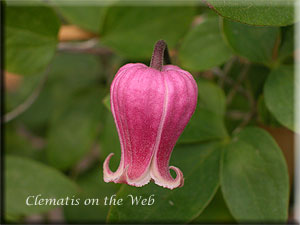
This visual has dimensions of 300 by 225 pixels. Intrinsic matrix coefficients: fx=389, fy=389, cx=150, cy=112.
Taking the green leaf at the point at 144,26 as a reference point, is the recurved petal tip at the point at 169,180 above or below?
below

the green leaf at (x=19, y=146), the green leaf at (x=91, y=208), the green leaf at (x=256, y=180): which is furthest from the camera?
the green leaf at (x=19, y=146)

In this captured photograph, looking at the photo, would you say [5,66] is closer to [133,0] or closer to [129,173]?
[133,0]

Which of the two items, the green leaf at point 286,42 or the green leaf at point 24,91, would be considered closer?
the green leaf at point 286,42

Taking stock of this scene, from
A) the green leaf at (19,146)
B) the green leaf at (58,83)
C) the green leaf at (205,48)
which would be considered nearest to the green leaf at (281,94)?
the green leaf at (205,48)

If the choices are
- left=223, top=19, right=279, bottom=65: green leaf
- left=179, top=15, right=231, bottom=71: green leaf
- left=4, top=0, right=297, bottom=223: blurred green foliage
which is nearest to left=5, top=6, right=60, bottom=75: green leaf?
left=4, top=0, right=297, bottom=223: blurred green foliage

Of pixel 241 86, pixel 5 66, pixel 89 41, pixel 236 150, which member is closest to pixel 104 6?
pixel 89 41

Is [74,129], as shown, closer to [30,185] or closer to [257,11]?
[30,185]

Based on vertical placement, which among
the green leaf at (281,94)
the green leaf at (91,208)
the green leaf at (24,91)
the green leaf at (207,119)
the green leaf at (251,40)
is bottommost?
the green leaf at (91,208)

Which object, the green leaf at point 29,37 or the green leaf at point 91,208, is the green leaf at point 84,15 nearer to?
the green leaf at point 29,37
